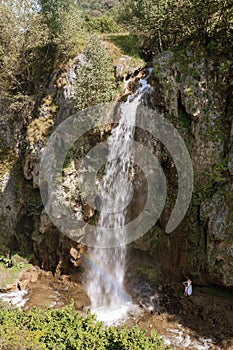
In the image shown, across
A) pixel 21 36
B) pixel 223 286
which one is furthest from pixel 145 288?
pixel 21 36

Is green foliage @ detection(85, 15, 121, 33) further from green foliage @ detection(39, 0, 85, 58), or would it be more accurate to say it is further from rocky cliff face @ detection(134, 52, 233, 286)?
rocky cliff face @ detection(134, 52, 233, 286)

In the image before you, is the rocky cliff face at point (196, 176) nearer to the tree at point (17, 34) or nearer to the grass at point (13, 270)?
the grass at point (13, 270)

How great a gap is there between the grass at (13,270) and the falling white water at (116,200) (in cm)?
384

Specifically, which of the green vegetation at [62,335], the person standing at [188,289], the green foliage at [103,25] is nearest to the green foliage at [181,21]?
the green foliage at [103,25]

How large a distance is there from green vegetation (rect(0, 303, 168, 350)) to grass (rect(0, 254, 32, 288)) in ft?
24.0

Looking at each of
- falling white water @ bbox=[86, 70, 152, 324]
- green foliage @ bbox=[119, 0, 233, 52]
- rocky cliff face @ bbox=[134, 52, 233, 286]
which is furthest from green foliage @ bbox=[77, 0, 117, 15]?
falling white water @ bbox=[86, 70, 152, 324]

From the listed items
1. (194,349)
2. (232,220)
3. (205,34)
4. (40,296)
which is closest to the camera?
(194,349)

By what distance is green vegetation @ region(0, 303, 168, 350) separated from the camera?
7668 mm

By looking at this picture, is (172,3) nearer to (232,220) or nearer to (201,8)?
(201,8)

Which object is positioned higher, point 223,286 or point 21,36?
point 21,36

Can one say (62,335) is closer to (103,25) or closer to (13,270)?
(13,270)

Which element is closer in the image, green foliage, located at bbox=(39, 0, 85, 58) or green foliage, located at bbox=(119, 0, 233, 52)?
green foliage, located at bbox=(119, 0, 233, 52)

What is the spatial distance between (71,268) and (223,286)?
7749 millimetres

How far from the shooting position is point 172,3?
16.8 m
